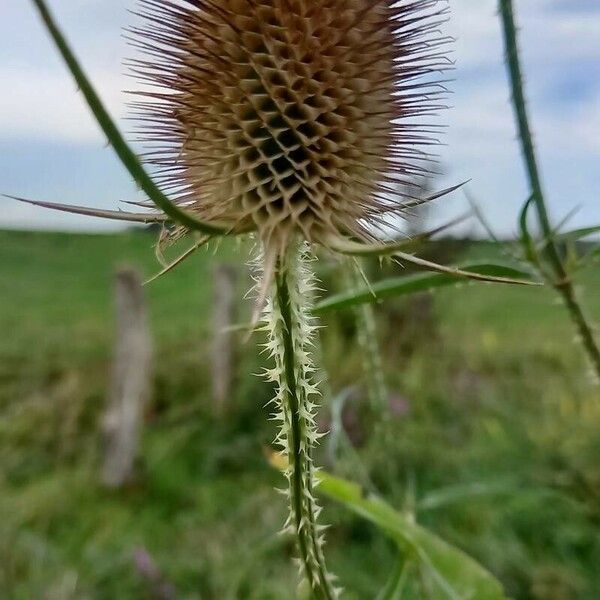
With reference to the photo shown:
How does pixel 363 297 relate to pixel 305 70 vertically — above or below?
below

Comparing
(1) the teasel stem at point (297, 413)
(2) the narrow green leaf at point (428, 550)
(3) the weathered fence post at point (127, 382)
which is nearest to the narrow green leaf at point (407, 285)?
(1) the teasel stem at point (297, 413)

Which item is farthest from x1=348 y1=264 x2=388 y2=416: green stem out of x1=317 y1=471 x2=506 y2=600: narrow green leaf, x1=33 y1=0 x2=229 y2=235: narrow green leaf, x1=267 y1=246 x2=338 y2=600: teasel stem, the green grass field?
x1=33 y1=0 x2=229 y2=235: narrow green leaf

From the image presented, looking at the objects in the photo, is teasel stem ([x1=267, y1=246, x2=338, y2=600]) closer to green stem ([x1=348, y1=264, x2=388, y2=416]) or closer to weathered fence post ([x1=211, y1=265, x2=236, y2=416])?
green stem ([x1=348, y1=264, x2=388, y2=416])

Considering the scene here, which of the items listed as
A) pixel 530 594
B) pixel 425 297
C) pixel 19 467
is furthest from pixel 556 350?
pixel 19 467

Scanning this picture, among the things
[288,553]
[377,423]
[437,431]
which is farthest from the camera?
[437,431]

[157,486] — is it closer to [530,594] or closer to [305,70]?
[530,594]

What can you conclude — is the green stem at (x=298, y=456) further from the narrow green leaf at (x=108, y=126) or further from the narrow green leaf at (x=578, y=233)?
the narrow green leaf at (x=578, y=233)
